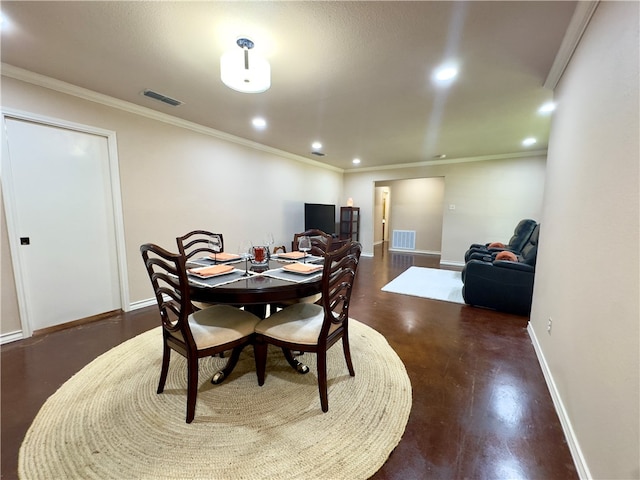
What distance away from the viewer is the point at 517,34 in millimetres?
1762

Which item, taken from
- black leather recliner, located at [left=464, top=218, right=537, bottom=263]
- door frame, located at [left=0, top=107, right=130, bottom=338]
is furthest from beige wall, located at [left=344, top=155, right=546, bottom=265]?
door frame, located at [left=0, top=107, right=130, bottom=338]

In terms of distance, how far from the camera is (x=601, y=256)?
1214mm

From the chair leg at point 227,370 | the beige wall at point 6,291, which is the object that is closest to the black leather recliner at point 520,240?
the chair leg at point 227,370

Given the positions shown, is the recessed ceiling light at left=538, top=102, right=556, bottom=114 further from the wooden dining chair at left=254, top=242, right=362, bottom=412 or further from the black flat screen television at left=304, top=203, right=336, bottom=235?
the black flat screen television at left=304, top=203, right=336, bottom=235

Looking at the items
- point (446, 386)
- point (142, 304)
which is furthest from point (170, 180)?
point (446, 386)

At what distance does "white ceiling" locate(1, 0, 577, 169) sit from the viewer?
159 cm

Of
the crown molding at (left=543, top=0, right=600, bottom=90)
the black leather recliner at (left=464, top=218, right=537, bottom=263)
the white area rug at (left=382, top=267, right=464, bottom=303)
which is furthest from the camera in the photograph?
the black leather recliner at (left=464, top=218, right=537, bottom=263)

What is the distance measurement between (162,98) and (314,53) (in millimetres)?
1823

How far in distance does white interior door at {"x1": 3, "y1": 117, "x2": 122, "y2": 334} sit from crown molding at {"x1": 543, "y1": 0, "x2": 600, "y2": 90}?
4.08 m

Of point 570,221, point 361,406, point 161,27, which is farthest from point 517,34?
point 361,406

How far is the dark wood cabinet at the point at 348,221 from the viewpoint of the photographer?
268 inches

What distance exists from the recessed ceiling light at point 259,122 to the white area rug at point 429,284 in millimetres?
2960

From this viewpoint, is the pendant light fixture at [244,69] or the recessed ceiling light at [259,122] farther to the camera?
the recessed ceiling light at [259,122]

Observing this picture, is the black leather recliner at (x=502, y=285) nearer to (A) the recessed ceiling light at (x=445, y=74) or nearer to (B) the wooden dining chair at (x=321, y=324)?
(A) the recessed ceiling light at (x=445, y=74)
